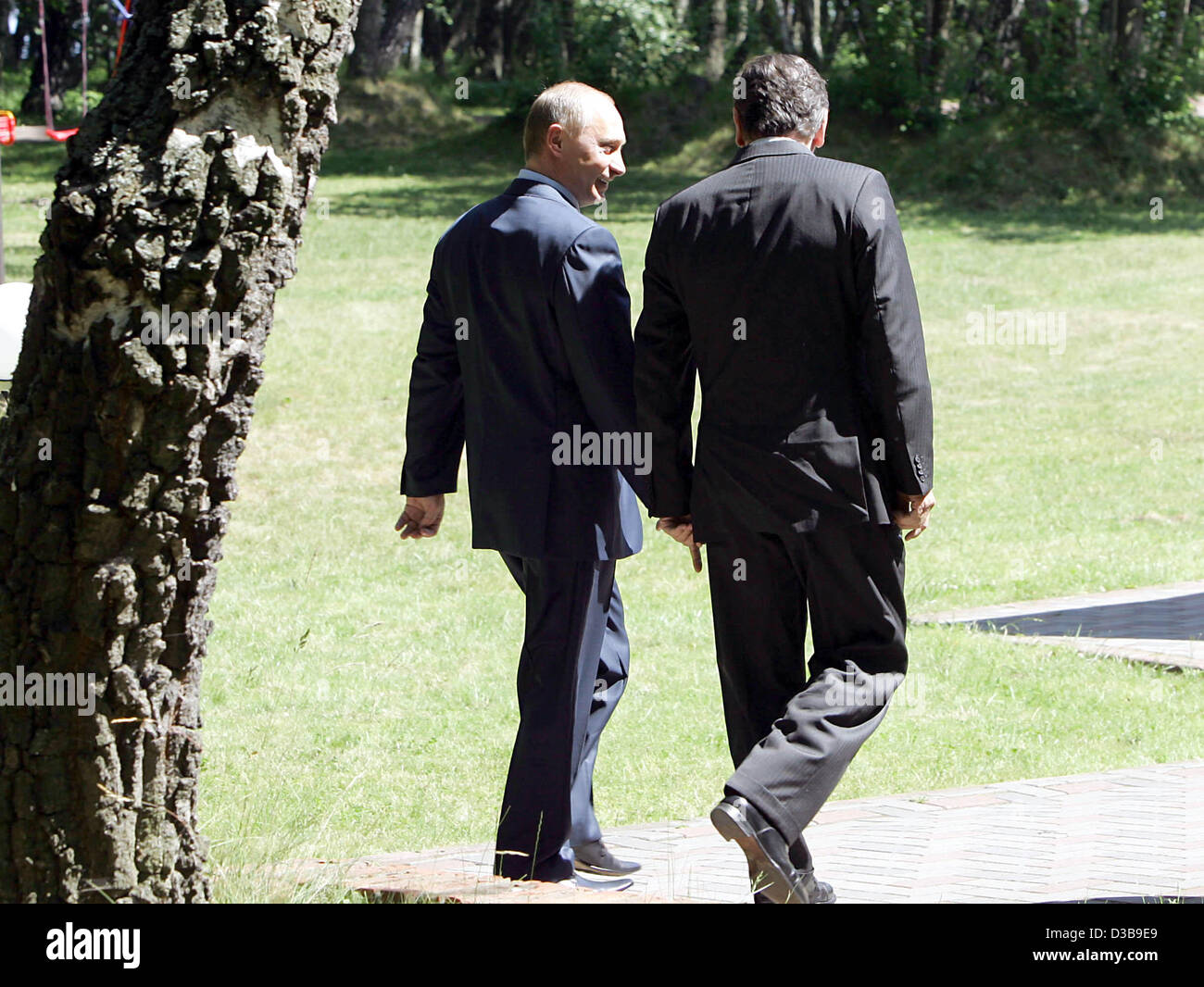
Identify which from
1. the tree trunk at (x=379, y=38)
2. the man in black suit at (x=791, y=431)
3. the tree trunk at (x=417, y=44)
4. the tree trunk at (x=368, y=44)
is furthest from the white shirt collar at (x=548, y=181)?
the tree trunk at (x=417, y=44)

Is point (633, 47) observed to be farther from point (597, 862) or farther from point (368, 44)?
point (597, 862)

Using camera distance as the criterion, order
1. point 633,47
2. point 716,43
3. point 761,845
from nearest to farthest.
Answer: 1. point 761,845
2. point 716,43
3. point 633,47

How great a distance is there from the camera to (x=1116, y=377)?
16.5 metres

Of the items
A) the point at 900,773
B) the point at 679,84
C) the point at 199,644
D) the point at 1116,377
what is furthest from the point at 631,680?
the point at 679,84

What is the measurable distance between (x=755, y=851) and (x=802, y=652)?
2.06ft

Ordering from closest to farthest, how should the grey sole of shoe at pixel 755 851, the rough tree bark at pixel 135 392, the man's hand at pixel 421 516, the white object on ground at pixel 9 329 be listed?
1. the rough tree bark at pixel 135 392
2. the grey sole of shoe at pixel 755 851
3. the man's hand at pixel 421 516
4. the white object on ground at pixel 9 329

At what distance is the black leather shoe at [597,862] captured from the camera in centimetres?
463

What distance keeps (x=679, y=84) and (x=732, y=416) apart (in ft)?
97.3

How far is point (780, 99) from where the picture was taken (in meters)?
4.33

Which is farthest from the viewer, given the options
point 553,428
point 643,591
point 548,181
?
point 643,591

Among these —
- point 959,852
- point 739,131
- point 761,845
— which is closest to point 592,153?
point 739,131

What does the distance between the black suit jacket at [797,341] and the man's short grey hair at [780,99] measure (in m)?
0.08

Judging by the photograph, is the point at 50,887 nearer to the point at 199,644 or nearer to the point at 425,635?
the point at 199,644

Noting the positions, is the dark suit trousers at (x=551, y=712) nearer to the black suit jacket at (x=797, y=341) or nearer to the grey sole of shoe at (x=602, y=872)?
the grey sole of shoe at (x=602, y=872)
